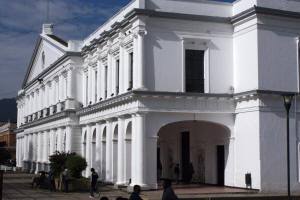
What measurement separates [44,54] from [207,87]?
2827cm

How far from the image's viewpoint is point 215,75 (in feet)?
97.5

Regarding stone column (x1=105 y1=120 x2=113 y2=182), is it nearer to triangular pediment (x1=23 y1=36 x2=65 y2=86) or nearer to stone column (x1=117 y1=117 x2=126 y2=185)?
stone column (x1=117 y1=117 x2=126 y2=185)

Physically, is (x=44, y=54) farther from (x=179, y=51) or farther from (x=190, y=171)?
(x=179, y=51)

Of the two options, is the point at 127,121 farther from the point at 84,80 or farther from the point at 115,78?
the point at 84,80

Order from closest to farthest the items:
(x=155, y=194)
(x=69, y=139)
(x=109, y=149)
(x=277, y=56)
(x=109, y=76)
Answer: (x=155, y=194) < (x=277, y=56) < (x=109, y=149) < (x=109, y=76) < (x=69, y=139)

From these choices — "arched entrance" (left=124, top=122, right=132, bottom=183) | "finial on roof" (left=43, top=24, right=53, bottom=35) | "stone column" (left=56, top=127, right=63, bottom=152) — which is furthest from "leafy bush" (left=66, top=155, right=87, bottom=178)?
"finial on roof" (left=43, top=24, right=53, bottom=35)

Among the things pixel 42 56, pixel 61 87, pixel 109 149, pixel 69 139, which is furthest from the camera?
pixel 42 56

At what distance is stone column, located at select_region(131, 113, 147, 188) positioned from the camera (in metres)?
27.4

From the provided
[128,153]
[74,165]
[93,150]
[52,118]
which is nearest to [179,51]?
[128,153]

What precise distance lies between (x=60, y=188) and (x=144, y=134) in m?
6.66

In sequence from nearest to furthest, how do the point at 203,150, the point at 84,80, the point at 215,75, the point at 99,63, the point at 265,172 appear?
the point at 265,172 < the point at 215,75 < the point at 203,150 < the point at 99,63 < the point at 84,80

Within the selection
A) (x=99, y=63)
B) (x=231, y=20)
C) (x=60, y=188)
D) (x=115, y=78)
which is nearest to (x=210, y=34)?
(x=231, y=20)

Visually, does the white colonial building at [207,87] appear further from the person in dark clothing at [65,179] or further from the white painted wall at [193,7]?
the person in dark clothing at [65,179]

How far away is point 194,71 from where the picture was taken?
29.6m
